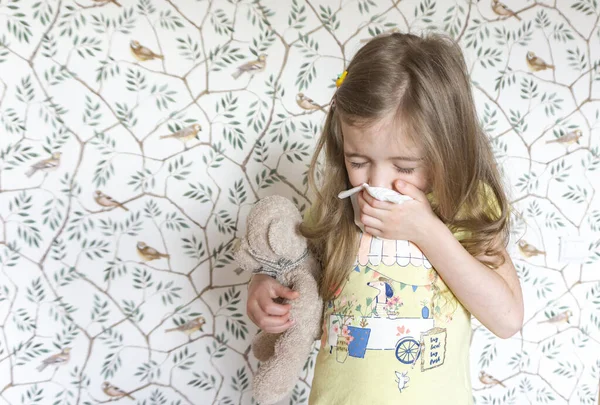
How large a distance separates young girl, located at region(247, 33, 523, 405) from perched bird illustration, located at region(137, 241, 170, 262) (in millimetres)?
433

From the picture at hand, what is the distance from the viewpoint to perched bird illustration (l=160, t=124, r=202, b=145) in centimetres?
116

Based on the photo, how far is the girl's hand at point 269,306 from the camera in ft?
2.72

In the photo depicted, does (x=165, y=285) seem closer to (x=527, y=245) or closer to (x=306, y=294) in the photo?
(x=306, y=294)

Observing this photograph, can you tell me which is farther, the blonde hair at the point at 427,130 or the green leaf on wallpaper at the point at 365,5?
the green leaf on wallpaper at the point at 365,5

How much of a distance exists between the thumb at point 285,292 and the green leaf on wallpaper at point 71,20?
0.71m

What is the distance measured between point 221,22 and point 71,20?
314mm

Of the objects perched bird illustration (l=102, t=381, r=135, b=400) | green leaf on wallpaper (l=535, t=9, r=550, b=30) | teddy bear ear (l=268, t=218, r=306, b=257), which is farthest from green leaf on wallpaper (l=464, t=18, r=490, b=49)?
perched bird illustration (l=102, t=381, r=135, b=400)

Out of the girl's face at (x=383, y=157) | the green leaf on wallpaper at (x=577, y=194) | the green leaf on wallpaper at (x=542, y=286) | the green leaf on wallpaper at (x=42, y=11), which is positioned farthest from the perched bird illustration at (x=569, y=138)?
the green leaf on wallpaper at (x=42, y=11)

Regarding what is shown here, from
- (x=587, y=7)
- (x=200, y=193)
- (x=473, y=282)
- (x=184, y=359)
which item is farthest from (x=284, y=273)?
(x=587, y=7)

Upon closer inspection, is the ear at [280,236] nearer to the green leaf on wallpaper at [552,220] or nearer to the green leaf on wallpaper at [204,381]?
the green leaf on wallpaper at [204,381]

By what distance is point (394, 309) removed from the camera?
2.58 ft

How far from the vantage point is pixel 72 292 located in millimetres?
1173

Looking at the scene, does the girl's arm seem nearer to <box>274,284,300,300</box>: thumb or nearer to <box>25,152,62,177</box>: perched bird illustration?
<box>274,284,300,300</box>: thumb

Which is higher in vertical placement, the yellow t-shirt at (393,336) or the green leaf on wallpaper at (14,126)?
the green leaf on wallpaper at (14,126)
